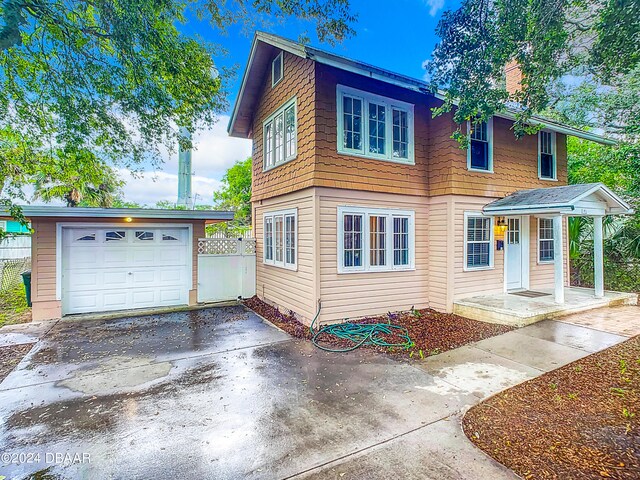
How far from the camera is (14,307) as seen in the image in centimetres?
882

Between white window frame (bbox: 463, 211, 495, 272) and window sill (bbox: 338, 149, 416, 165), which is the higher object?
window sill (bbox: 338, 149, 416, 165)

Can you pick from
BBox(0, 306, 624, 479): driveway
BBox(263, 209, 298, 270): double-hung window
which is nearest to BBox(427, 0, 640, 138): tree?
BBox(263, 209, 298, 270): double-hung window

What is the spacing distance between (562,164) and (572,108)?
4.44 m

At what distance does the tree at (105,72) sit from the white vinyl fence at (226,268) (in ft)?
10.3

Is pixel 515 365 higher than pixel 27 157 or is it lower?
lower

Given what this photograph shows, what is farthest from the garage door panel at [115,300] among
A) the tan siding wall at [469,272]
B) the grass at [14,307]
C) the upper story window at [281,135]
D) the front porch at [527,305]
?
the front porch at [527,305]

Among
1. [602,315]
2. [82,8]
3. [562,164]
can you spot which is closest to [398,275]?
[602,315]

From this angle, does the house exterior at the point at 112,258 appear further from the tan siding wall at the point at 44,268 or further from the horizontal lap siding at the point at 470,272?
the horizontal lap siding at the point at 470,272

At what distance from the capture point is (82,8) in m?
5.59

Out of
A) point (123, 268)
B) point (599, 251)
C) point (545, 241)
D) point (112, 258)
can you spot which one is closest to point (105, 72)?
point (112, 258)

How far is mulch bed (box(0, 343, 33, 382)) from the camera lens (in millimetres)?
4834

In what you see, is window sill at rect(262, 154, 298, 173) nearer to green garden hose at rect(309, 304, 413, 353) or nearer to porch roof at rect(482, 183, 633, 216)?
green garden hose at rect(309, 304, 413, 353)

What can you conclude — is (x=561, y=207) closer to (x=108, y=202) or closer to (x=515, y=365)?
(x=515, y=365)

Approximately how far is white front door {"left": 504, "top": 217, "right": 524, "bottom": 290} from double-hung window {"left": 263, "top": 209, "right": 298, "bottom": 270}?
5.64 metres
